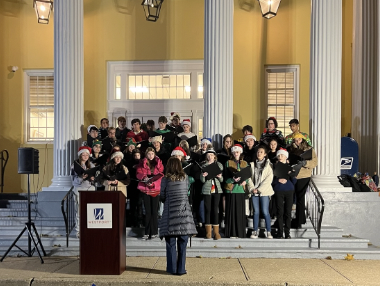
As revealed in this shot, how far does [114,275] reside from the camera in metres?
9.81

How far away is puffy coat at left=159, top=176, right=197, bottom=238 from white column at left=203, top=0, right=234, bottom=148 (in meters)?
4.78

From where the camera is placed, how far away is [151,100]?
1859 cm

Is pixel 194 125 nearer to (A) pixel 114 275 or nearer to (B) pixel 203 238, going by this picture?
(B) pixel 203 238

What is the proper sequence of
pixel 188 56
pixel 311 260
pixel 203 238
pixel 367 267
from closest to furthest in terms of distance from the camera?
1. pixel 367 267
2. pixel 311 260
3. pixel 203 238
4. pixel 188 56

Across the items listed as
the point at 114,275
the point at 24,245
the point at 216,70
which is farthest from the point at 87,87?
the point at 114,275

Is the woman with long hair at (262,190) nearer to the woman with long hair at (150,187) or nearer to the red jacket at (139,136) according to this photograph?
the woman with long hair at (150,187)

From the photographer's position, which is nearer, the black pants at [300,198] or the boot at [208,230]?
the boot at [208,230]

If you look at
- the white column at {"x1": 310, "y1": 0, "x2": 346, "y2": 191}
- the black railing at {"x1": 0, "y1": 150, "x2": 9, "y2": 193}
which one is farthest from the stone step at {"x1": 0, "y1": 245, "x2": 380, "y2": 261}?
the black railing at {"x1": 0, "y1": 150, "x2": 9, "y2": 193}

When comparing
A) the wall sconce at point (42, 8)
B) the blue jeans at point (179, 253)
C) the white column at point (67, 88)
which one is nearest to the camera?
the blue jeans at point (179, 253)

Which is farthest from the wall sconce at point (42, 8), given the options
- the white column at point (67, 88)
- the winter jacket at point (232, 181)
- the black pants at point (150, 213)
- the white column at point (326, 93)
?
the winter jacket at point (232, 181)

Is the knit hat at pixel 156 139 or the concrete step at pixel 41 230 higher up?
the knit hat at pixel 156 139

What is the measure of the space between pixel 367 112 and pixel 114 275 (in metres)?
9.95

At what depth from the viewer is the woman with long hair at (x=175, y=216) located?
31.8 ft

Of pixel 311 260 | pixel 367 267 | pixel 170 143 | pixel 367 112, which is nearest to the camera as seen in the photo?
pixel 367 267
